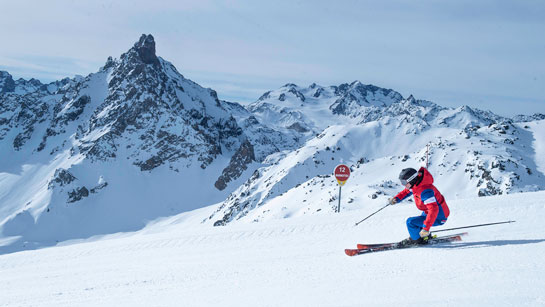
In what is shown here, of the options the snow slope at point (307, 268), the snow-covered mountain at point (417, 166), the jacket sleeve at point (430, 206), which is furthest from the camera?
the snow-covered mountain at point (417, 166)

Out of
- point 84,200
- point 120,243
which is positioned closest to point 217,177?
point 84,200

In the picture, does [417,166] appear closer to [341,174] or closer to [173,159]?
[341,174]

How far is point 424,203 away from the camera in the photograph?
7.30 metres

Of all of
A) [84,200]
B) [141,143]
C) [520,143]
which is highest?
[520,143]

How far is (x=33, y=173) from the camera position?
130m

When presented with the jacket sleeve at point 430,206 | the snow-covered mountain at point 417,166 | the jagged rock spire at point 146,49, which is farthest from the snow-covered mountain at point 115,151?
the jacket sleeve at point 430,206

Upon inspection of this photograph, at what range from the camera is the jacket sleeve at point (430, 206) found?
717cm

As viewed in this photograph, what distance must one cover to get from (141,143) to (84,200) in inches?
1200

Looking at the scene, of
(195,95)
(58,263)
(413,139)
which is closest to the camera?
(58,263)

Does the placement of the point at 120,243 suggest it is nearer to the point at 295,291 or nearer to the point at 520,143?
the point at 295,291

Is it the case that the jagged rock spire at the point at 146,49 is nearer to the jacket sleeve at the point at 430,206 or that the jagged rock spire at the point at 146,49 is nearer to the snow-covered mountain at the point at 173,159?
the snow-covered mountain at the point at 173,159

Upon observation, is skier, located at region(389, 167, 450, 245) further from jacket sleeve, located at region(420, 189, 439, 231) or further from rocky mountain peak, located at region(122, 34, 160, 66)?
rocky mountain peak, located at region(122, 34, 160, 66)

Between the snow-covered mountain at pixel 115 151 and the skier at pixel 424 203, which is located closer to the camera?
the skier at pixel 424 203

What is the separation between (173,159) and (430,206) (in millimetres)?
126700
